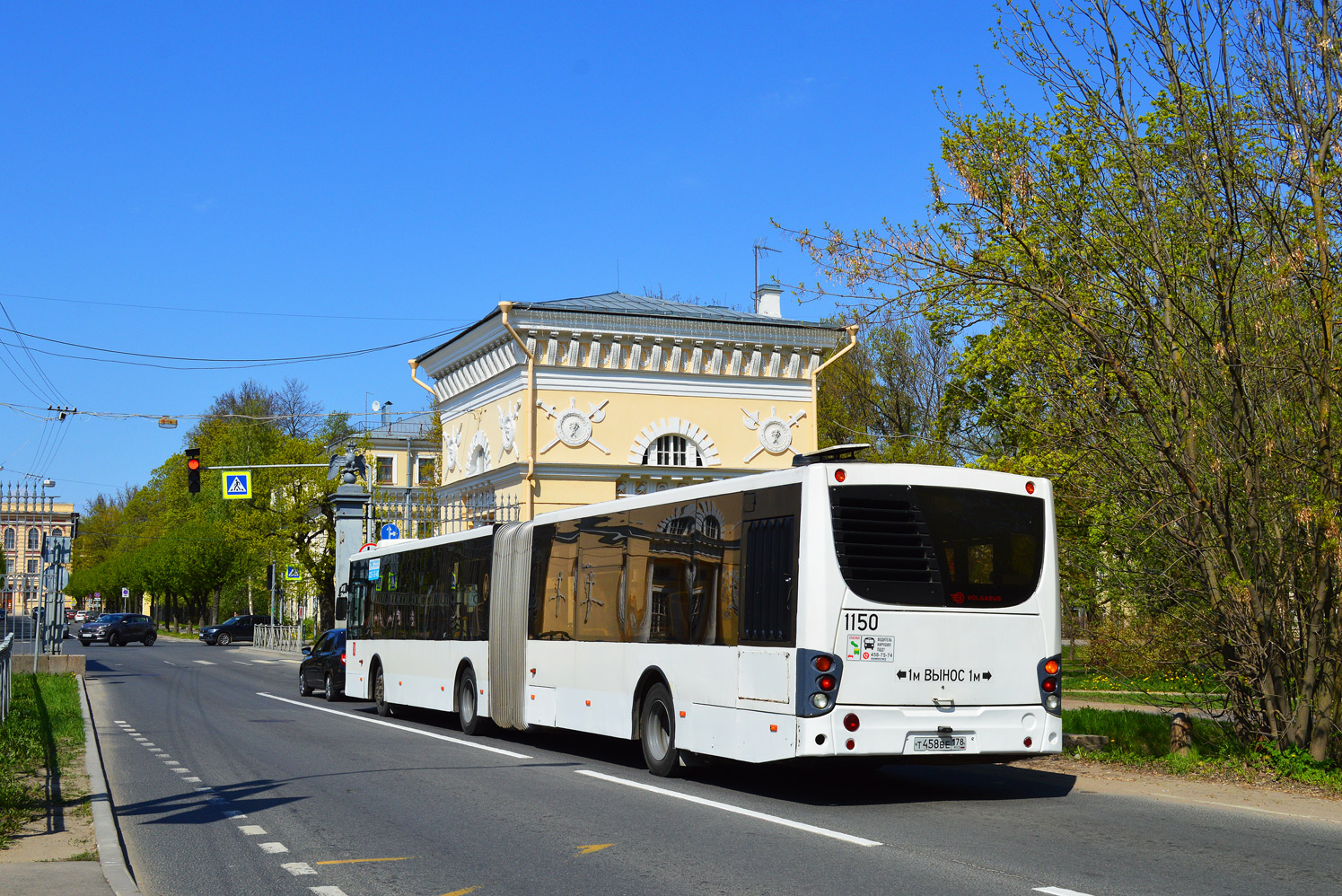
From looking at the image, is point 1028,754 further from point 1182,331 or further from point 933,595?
point 1182,331

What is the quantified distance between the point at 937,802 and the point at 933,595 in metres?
1.90

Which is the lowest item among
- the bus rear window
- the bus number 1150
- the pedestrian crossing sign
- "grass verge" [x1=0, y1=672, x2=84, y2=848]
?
"grass verge" [x1=0, y1=672, x2=84, y2=848]

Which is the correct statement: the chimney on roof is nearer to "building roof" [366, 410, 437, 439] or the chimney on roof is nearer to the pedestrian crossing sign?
the pedestrian crossing sign

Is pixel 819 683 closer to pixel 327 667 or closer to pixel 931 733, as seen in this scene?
pixel 931 733

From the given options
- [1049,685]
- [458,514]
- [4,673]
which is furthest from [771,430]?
[1049,685]

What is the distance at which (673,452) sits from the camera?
37.6m

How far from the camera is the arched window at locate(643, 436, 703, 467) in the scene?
37344 mm

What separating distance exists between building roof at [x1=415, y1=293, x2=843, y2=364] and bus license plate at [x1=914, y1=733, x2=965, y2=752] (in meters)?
24.8

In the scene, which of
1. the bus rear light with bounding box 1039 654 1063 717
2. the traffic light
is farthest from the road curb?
the traffic light

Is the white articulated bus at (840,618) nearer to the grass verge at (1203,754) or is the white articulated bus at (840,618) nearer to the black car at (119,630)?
the grass verge at (1203,754)

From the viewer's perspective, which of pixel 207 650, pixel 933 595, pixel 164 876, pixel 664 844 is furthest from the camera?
pixel 207 650

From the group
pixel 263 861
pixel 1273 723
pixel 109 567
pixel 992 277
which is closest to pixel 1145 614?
pixel 1273 723

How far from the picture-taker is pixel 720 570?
508 inches

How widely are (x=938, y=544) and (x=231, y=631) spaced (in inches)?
2473
